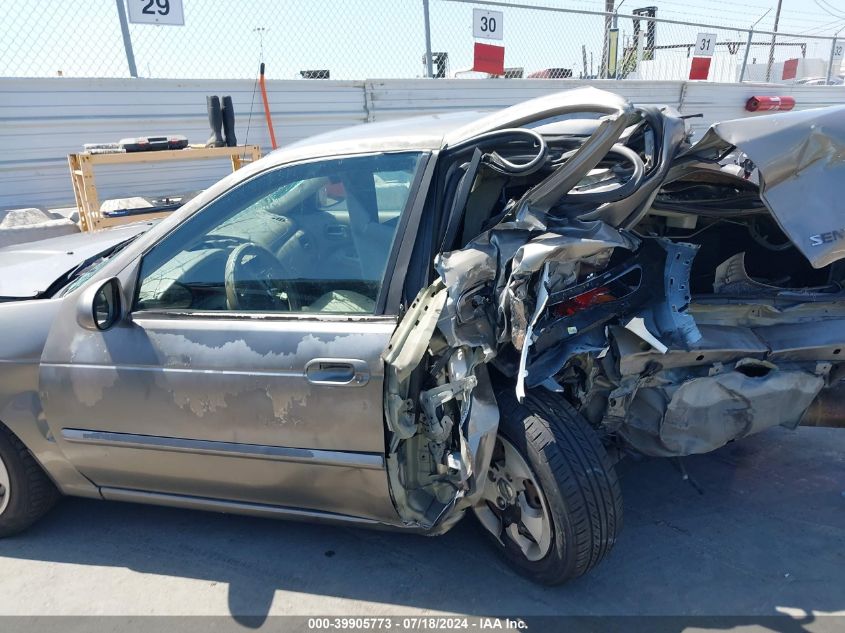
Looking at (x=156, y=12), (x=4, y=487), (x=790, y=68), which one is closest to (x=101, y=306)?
(x=4, y=487)

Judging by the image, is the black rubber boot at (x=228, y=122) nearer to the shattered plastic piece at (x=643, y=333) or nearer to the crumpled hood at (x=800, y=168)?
the shattered plastic piece at (x=643, y=333)

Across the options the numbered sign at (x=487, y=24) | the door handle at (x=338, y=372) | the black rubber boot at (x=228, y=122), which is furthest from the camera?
the numbered sign at (x=487, y=24)

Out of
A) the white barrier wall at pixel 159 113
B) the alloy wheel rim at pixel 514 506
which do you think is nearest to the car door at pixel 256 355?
the alloy wheel rim at pixel 514 506

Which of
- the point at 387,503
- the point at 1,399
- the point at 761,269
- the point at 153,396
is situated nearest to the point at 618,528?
the point at 387,503

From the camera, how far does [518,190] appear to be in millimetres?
2500

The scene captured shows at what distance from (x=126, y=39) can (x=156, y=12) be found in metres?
0.47

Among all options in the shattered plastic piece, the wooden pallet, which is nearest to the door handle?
the shattered plastic piece

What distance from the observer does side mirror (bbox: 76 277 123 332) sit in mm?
2426

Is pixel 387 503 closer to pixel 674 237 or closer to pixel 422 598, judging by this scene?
pixel 422 598

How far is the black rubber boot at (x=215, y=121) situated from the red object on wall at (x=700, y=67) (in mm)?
9806

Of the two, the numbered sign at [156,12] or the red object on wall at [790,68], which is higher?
the numbered sign at [156,12]

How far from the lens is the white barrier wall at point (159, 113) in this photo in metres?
6.69

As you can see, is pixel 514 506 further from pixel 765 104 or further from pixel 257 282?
pixel 765 104

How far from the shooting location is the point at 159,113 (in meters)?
7.38
